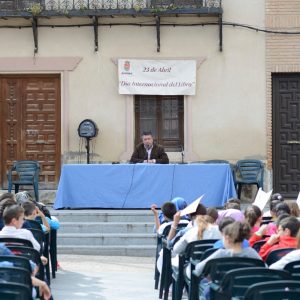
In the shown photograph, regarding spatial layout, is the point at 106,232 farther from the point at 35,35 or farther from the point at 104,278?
the point at 35,35

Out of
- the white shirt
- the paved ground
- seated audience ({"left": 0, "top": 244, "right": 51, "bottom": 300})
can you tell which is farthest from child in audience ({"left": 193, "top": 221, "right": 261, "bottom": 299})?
the paved ground

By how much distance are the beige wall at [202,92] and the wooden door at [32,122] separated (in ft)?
1.23

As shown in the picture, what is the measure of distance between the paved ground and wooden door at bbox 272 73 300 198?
5.79 meters

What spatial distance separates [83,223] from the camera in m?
17.6

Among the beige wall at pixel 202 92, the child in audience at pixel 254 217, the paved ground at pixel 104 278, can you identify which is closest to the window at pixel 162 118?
the beige wall at pixel 202 92

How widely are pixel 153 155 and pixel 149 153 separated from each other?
0.09 metres

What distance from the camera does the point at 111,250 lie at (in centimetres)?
1672

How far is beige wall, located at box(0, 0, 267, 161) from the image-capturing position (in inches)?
834

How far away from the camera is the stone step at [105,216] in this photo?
58.7 ft

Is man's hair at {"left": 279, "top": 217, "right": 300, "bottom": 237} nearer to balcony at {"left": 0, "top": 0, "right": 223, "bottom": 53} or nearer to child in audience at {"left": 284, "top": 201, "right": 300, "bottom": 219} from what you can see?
child in audience at {"left": 284, "top": 201, "right": 300, "bottom": 219}

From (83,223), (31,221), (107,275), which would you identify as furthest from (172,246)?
(83,223)

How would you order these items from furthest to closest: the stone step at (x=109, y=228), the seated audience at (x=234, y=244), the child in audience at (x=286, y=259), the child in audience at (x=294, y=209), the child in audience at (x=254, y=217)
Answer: the stone step at (x=109, y=228) < the child in audience at (x=294, y=209) < the child in audience at (x=254, y=217) < the seated audience at (x=234, y=244) < the child in audience at (x=286, y=259)

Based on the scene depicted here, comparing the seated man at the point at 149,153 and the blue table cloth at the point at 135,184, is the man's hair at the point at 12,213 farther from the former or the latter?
the seated man at the point at 149,153

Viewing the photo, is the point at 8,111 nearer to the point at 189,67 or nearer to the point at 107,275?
the point at 189,67
